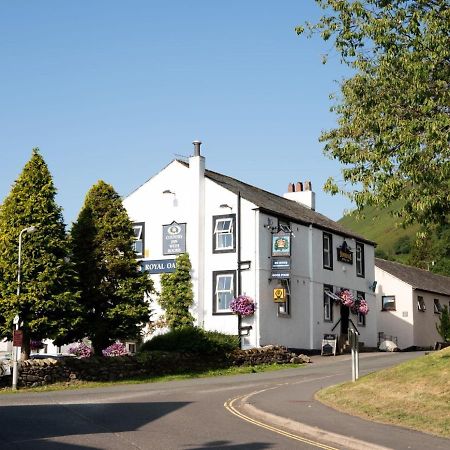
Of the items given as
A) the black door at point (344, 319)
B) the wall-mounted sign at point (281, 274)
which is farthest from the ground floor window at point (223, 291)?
the black door at point (344, 319)

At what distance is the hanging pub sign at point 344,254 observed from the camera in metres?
42.7

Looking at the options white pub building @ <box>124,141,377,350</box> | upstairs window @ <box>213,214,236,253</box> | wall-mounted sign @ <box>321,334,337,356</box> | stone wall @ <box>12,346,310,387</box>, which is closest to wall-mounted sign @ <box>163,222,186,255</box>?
white pub building @ <box>124,141,377,350</box>

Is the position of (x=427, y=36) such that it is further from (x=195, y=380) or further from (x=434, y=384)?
(x=195, y=380)

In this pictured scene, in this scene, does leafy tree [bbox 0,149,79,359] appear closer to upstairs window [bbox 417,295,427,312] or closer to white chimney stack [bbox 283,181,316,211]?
white chimney stack [bbox 283,181,316,211]

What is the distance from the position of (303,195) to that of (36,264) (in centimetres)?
2306

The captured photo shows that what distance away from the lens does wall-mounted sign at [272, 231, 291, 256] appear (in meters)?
36.2

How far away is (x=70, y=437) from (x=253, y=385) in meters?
12.6

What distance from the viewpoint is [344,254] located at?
4309 cm

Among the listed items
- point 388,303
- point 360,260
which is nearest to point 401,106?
point 360,260

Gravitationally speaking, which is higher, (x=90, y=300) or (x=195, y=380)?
(x=90, y=300)

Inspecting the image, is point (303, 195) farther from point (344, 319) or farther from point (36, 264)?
point (36, 264)

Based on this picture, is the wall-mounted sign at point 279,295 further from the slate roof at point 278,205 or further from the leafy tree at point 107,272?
the leafy tree at point 107,272

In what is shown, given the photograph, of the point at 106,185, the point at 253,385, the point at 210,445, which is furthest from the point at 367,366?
the point at 210,445

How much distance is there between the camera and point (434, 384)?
59.7 ft
